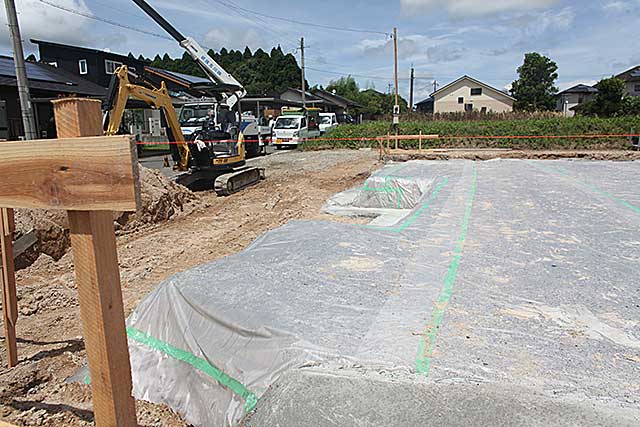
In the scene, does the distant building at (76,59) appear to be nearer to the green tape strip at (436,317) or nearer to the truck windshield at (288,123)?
the truck windshield at (288,123)

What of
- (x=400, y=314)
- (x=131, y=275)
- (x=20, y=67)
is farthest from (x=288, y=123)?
(x=400, y=314)

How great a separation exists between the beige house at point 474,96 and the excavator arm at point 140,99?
47363 mm

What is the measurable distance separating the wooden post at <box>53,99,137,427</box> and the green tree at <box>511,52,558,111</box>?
56.4 m

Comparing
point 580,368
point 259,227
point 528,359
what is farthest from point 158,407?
point 259,227

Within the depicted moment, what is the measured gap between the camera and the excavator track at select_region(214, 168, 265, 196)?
11977 millimetres

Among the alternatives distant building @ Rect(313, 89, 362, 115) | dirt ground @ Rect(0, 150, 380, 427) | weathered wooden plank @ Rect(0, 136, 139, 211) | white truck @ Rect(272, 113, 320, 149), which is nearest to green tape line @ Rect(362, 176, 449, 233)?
dirt ground @ Rect(0, 150, 380, 427)

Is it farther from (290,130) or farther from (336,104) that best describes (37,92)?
(336,104)

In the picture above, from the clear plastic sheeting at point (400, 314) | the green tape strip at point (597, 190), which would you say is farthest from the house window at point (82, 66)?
the clear plastic sheeting at point (400, 314)

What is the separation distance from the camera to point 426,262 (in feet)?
13.6

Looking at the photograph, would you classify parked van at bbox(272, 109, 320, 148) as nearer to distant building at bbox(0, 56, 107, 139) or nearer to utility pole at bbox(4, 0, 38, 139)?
distant building at bbox(0, 56, 107, 139)

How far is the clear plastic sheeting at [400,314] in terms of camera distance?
8.19 feet

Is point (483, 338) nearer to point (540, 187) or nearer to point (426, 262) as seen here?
point (426, 262)

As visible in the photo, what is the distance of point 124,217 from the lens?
8.68 meters

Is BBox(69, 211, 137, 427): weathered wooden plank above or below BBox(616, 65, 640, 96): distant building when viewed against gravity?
below
